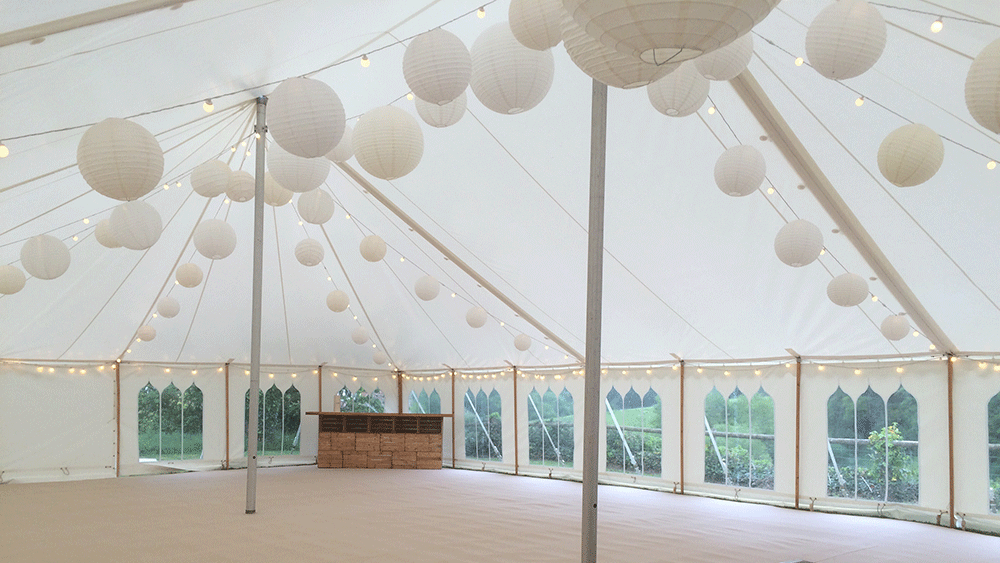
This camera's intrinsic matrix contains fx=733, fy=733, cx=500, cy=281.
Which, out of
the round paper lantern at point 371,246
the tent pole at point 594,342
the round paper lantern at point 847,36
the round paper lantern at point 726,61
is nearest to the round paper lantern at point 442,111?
the tent pole at point 594,342

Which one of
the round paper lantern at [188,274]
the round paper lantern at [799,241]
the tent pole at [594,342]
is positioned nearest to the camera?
the tent pole at [594,342]

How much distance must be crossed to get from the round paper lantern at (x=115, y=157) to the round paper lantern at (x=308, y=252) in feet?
12.4

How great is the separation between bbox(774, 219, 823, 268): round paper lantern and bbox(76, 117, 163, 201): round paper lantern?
4.86 meters

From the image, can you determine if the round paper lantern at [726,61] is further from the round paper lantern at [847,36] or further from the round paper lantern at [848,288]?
the round paper lantern at [848,288]

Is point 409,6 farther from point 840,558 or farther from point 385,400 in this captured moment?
point 385,400

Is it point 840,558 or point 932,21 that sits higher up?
point 932,21

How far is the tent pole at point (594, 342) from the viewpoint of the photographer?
12.8 ft

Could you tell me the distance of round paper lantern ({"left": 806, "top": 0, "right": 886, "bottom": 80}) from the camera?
395cm

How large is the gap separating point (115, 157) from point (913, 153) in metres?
4.60

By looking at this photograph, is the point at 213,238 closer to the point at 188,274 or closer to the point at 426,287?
the point at 188,274

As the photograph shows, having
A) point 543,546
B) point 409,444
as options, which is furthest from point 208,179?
point 409,444

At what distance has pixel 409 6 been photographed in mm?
5785

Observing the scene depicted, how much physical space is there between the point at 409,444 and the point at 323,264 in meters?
4.90

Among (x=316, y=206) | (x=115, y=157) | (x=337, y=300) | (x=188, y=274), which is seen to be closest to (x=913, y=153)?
(x=115, y=157)
